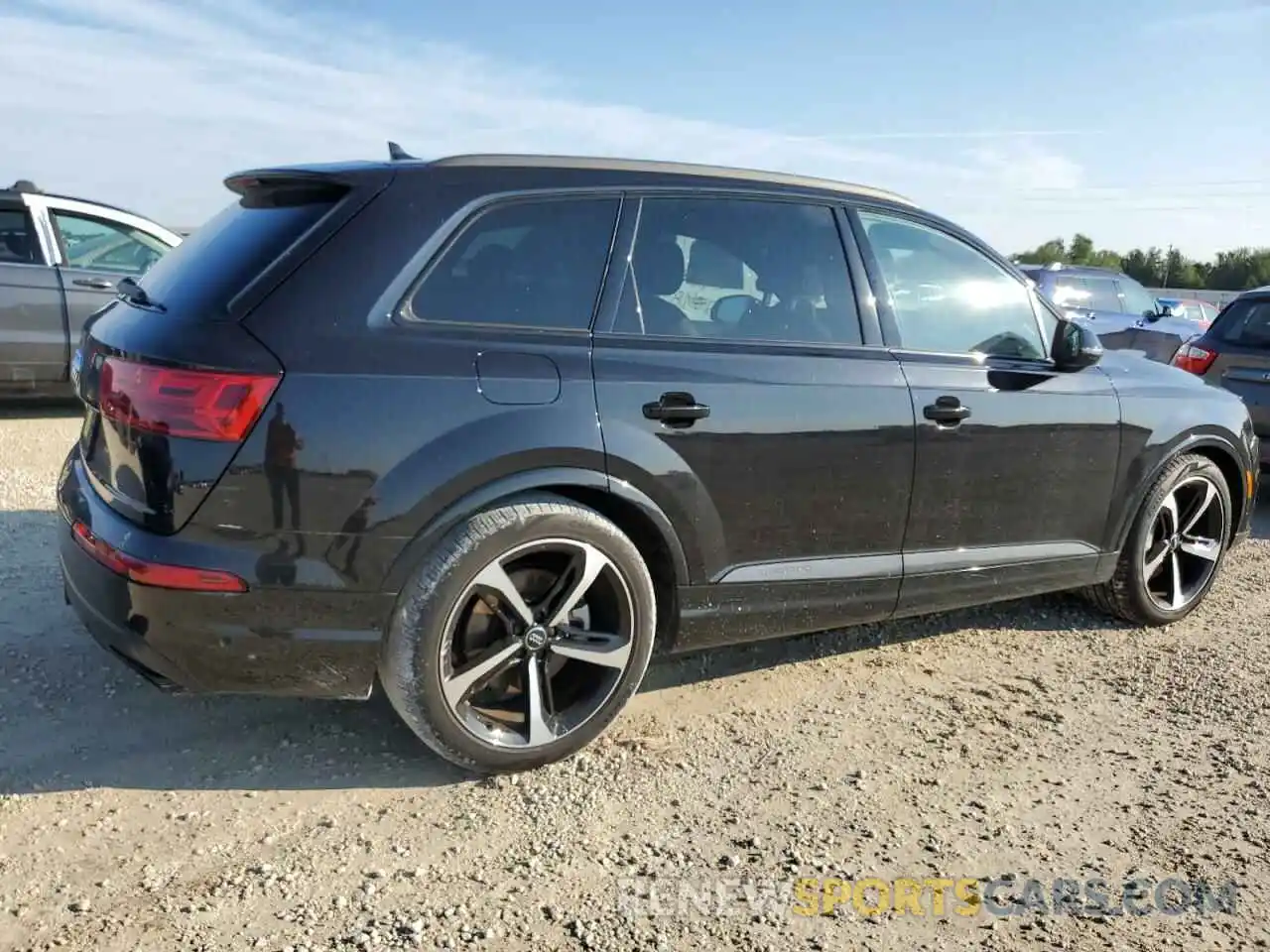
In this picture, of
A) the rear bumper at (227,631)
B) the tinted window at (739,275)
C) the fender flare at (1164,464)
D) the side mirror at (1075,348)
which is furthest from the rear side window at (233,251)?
the fender flare at (1164,464)

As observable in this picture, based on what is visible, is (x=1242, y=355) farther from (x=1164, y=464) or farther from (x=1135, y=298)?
(x=1135, y=298)

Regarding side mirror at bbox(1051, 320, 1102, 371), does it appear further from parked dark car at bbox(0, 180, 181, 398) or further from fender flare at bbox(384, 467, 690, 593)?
parked dark car at bbox(0, 180, 181, 398)

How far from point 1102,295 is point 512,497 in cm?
1251

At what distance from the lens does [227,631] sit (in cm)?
270

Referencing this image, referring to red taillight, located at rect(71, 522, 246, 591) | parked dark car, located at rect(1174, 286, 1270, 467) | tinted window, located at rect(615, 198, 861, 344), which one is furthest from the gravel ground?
parked dark car, located at rect(1174, 286, 1270, 467)

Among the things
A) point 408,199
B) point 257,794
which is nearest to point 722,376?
point 408,199

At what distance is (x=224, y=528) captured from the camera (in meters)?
2.64

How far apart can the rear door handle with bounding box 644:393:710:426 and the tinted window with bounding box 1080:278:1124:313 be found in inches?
458

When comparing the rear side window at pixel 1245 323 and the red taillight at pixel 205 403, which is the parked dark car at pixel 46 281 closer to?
the red taillight at pixel 205 403

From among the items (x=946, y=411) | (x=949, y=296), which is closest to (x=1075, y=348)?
(x=949, y=296)

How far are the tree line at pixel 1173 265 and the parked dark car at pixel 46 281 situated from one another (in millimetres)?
48967

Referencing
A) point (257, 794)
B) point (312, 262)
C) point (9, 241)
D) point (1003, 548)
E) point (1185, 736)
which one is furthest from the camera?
point (9, 241)

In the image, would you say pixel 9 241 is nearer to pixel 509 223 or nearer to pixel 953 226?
pixel 509 223

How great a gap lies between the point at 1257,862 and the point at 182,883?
280cm
